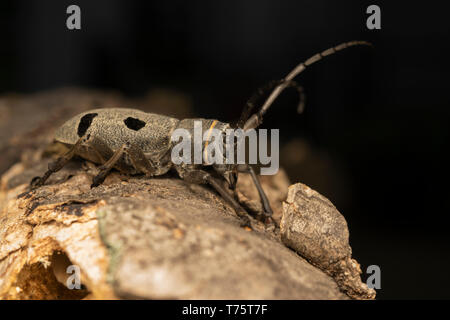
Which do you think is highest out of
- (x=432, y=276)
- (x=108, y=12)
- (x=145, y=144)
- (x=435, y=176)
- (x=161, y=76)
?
(x=108, y=12)

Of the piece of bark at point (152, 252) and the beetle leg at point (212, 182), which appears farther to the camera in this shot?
the beetle leg at point (212, 182)

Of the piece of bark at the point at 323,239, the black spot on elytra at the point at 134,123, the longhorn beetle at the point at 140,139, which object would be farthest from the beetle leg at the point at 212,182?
the black spot on elytra at the point at 134,123

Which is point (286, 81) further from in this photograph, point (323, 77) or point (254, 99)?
point (323, 77)

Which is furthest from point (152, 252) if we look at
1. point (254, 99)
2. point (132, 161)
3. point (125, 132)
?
point (125, 132)

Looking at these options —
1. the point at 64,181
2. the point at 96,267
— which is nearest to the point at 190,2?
the point at 64,181

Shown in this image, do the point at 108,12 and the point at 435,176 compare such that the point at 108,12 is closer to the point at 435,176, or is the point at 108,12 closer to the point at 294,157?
the point at 294,157

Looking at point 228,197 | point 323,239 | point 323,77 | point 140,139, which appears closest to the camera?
point 323,239

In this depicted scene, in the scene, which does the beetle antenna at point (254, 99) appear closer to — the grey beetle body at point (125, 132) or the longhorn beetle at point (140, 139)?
the longhorn beetle at point (140, 139)

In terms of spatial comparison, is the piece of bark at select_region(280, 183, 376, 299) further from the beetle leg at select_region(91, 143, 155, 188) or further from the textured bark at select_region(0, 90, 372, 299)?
the beetle leg at select_region(91, 143, 155, 188)
